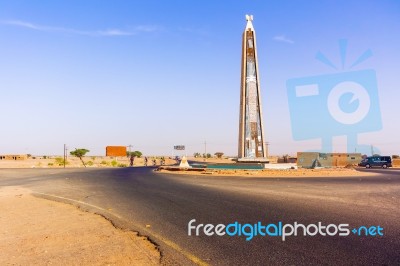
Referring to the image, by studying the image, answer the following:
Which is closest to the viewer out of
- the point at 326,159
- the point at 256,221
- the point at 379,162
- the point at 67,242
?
the point at 67,242

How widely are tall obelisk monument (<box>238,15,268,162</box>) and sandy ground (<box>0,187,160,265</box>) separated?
31892 millimetres

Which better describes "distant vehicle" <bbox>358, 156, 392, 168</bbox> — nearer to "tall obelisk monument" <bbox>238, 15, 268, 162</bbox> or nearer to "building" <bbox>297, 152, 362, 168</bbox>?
"building" <bbox>297, 152, 362, 168</bbox>

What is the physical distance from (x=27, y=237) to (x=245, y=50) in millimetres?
36808

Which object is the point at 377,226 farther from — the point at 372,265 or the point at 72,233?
the point at 72,233

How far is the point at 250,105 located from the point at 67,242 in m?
35.6

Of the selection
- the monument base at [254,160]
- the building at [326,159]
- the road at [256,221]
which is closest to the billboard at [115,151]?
the building at [326,159]

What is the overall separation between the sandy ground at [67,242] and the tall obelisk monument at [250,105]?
1256 inches

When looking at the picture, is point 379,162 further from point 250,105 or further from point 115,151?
point 115,151

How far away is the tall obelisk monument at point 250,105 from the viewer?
4066cm

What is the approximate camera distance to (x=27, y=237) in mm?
7383

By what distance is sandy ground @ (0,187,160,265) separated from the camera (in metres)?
5.69

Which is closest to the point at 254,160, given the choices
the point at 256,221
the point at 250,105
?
the point at 250,105

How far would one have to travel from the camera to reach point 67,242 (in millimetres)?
6855

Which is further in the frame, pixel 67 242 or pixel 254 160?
pixel 254 160
